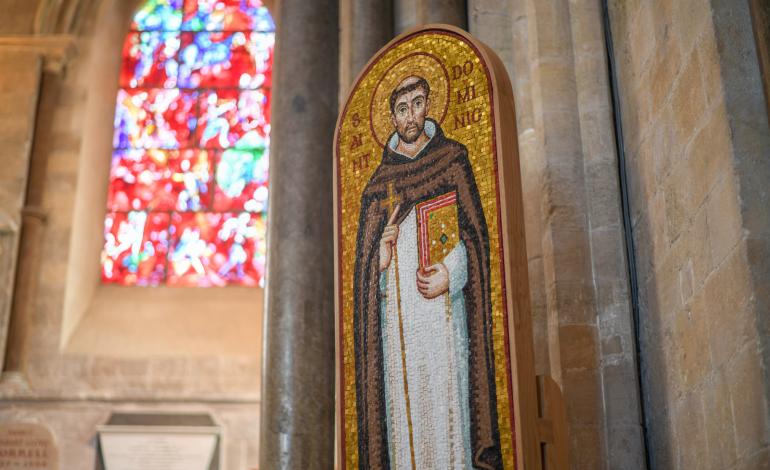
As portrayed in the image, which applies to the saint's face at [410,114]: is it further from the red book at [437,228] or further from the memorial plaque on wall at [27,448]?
the memorial plaque on wall at [27,448]

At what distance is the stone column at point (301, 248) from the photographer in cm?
462

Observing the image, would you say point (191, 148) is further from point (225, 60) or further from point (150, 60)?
point (150, 60)

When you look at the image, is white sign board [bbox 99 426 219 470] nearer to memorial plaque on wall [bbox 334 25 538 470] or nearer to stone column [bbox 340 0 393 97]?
stone column [bbox 340 0 393 97]

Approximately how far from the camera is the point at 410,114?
330 cm

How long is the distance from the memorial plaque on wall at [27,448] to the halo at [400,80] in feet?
20.6

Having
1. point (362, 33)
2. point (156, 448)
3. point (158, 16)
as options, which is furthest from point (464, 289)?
point (158, 16)

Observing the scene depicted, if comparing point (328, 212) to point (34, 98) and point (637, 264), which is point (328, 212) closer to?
point (637, 264)

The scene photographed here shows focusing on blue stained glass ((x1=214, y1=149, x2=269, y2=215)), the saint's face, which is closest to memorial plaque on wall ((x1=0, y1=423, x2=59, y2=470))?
blue stained glass ((x1=214, y1=149, x2=269, y2=215))

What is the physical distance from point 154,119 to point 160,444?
3238mm

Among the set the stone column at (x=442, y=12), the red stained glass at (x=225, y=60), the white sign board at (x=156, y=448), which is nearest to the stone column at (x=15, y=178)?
the white sign board at (x=156, y=448)

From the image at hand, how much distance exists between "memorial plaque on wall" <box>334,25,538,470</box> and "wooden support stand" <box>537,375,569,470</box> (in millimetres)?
41

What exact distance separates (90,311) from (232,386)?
1539 millimetres

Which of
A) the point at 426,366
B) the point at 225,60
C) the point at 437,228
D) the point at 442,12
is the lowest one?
the point at 426,366

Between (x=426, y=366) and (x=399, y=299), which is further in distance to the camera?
(x=399, y=299)
